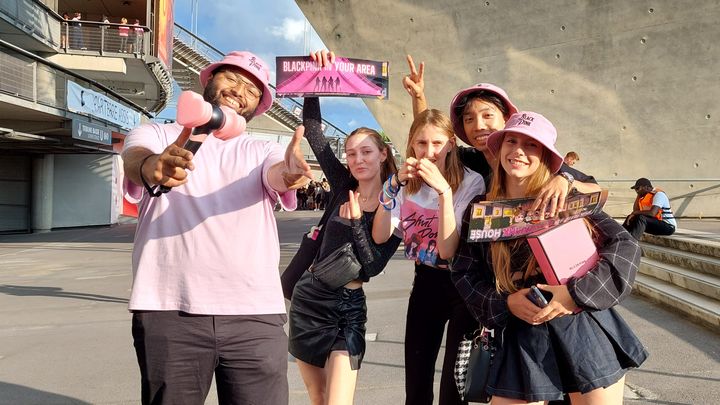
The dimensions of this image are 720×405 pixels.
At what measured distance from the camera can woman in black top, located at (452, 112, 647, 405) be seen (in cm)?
188

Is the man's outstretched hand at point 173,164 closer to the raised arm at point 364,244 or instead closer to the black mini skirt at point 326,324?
the raised arm at point 364,244

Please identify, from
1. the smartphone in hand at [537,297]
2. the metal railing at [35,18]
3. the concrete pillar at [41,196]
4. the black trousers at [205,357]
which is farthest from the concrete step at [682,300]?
the concrete pillar at [41,196]

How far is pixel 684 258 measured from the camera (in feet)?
20.2

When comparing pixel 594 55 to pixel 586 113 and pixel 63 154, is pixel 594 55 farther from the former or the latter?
pixel 63 154

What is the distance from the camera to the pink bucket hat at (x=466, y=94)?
2.56 meters

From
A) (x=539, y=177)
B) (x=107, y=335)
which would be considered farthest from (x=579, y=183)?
(x=107, y=335)

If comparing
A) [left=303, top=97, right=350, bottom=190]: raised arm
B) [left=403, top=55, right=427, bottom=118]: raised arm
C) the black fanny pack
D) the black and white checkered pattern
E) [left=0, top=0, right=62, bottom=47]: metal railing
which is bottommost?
the black and white checkered pattern

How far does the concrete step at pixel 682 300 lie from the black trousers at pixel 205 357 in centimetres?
445

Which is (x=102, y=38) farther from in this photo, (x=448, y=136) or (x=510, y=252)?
(x=510, y=252)

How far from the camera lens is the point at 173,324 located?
6.28ft

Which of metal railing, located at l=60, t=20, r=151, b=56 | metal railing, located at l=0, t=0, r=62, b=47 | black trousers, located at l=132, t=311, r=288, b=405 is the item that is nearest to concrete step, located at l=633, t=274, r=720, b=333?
black trousers, located at l=132, t=311, r=288, b=405

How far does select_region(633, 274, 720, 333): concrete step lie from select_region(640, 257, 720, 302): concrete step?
51 millimetres

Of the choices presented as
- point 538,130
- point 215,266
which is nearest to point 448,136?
point 538,130

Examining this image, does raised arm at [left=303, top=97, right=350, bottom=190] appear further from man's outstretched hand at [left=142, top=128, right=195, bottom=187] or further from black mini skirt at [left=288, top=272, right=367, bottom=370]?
man's outstretched hand at [left=142, top=128, right=195, bottom=187]
